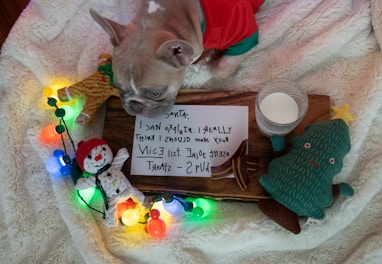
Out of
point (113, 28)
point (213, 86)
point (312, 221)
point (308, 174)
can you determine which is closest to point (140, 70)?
point (113, 28)

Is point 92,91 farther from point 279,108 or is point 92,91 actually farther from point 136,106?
point 279,108

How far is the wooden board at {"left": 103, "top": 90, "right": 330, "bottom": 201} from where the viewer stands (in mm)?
1400

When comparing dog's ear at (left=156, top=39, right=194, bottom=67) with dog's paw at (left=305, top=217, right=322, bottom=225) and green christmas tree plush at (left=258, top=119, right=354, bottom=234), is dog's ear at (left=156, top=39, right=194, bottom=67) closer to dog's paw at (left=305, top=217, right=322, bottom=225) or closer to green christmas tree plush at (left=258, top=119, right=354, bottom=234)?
green christmas tree plush at (left=258, top=119, right=354, bottom=234)

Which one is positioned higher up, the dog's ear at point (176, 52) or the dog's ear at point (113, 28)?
the dog's ear at point (113, 28)

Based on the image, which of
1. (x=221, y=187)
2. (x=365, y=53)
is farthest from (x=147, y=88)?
(x=365, y=53)

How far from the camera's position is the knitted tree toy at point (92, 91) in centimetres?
149

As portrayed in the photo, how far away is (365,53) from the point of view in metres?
1.60

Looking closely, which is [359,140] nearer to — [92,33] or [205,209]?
[205,209]

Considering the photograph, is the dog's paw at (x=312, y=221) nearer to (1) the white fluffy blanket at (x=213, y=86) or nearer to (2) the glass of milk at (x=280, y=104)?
(1) the white fluffy blanket at (x=213, y=86)

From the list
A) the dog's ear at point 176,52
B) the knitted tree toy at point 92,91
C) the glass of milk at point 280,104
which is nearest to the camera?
the dog's ear at point 176,52

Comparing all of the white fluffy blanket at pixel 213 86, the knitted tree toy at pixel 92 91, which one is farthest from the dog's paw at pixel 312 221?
the knitted tree toy at pixel 92 91

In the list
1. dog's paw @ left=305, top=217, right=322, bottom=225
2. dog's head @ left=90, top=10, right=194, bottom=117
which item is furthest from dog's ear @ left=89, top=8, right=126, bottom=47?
dog's paw @ left=305, top=217, right=322, bottom=225

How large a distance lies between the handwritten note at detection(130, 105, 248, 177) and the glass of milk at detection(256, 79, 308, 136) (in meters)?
0.13

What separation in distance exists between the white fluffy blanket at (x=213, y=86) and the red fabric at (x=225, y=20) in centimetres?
18
